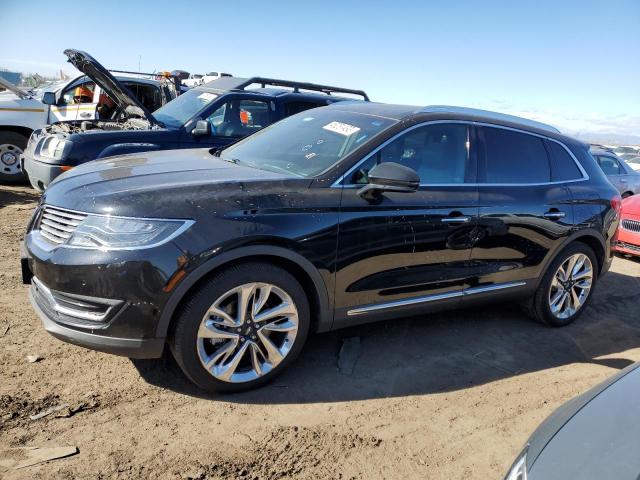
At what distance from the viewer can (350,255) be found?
10.8 feet

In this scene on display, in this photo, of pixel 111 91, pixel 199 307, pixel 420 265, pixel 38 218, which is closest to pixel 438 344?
pixel 420 265

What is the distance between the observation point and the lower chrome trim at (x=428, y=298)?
3.48 m

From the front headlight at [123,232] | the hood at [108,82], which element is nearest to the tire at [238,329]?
the front headlight at [123,232]

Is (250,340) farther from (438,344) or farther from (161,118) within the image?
(161,118)

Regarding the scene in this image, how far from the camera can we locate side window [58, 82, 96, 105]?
9641 mm

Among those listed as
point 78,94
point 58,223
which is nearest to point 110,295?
point 58,223

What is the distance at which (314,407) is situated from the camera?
10.2ft

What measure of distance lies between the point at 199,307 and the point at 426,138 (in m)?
2.02

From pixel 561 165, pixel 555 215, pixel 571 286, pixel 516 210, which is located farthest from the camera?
pixel 571 286

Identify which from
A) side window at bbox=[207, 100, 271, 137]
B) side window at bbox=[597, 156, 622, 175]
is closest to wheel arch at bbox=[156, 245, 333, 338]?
side window at bbox=[207, 100, 271, 137]

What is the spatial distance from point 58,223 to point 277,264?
1263 millimetres

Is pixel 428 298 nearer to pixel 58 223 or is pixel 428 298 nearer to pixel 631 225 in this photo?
pixel 58 223

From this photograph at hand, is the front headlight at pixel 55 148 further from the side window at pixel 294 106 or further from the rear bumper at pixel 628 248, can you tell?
the rear bumper at pixel 628 248

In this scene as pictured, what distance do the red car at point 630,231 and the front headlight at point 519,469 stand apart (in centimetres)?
640
